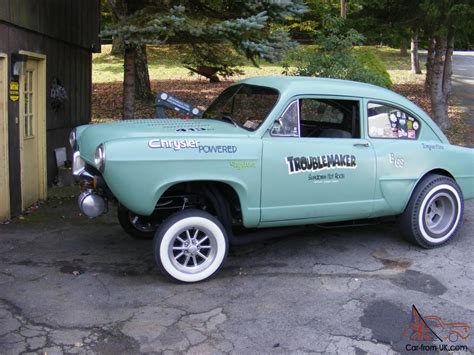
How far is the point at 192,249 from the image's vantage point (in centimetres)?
468

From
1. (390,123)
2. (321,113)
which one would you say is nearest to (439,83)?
(390,123)

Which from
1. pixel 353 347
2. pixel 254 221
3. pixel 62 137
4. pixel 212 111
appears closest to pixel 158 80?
pixel 62 137

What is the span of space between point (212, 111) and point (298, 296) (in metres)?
2.31

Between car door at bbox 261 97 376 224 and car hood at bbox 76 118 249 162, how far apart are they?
0.39 meters

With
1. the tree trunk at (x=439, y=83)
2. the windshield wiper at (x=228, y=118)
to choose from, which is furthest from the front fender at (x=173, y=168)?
the tree trunk at (x=439, y=83)

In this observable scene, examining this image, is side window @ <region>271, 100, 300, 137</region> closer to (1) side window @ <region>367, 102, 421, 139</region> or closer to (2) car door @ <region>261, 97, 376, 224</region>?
(2) car door @ <region>261, 97, 376, 224</region>

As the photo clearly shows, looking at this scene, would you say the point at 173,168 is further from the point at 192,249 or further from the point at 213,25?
the point at 213,25

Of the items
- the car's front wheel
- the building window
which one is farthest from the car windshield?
the building window

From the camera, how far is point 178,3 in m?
7.96

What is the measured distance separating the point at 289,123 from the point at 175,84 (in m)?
14.2

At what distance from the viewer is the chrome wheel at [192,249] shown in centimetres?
467

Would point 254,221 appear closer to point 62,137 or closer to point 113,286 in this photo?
point 113,286

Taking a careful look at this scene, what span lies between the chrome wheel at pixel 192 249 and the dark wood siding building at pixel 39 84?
3.04 metres

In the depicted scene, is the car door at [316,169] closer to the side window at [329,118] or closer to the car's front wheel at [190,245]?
the side window at [329,118]
